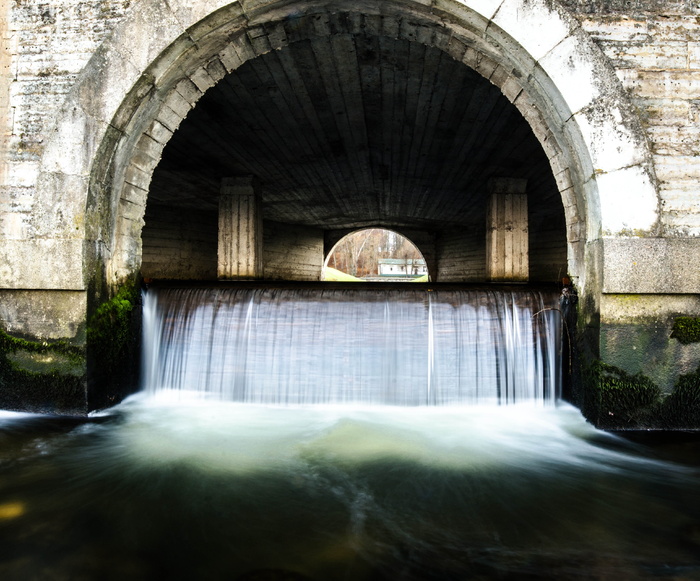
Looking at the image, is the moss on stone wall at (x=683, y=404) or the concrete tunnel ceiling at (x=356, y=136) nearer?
the moss on stone wall at (x=683, y=404)

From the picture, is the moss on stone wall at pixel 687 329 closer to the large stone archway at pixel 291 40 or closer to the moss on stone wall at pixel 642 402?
the moss on stone wall at pixel 642 402

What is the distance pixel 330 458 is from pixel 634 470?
2018 millimetres

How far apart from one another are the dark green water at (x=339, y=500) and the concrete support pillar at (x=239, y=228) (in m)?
6.82

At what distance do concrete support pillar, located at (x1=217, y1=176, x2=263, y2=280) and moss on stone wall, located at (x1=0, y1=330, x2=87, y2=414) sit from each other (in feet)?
22.6

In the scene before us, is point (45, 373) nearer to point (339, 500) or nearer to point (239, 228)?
point (339, 500)

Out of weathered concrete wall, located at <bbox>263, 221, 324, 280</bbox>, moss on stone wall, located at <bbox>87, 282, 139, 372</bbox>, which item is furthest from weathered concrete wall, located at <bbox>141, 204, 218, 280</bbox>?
moss on stone wall, located at <bbox>87, 282, 139, 372</bbox>

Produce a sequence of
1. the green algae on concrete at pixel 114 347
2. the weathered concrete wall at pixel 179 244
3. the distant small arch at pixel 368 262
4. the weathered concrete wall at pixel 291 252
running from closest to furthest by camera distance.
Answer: the green algae on concrete at pixel 114 347 < the weathered concrete wall at pixel 179 244 < the weathered concrete wall at pixel 291 252 < the distant small arch at pixel 368 262

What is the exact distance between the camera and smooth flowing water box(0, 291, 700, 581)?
2045 millimetres

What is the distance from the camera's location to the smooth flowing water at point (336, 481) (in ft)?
6.71

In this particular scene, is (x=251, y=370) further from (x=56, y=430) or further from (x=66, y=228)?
(x=66, y=228)

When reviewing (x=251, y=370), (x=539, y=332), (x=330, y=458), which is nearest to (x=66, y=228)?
(x=251, y=370)

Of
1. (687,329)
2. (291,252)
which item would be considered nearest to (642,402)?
(687,329)

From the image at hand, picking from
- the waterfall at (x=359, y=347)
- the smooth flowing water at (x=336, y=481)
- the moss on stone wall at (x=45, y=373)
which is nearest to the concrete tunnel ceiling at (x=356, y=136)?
the waterfall at (x=359, y=347)

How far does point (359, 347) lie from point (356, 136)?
4628 mm
